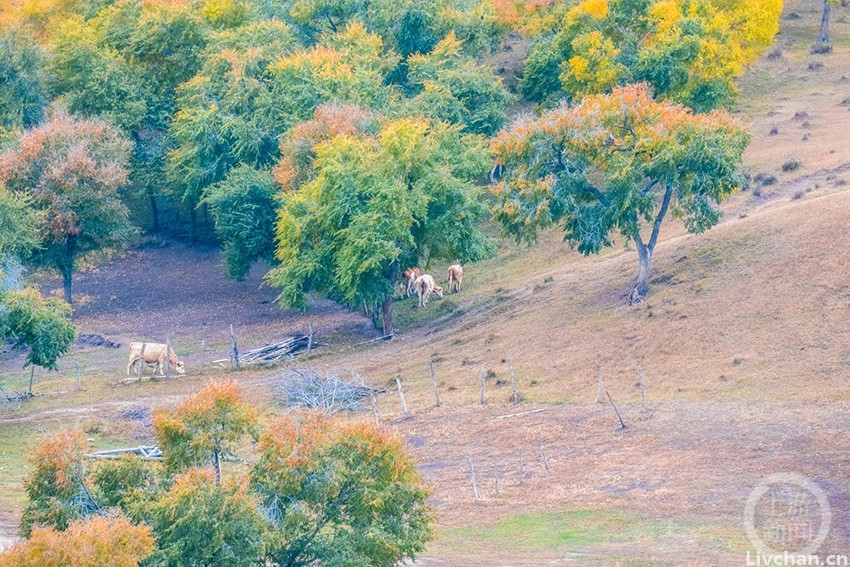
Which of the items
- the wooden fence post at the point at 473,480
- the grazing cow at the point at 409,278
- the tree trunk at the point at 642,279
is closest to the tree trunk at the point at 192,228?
the grazing cow at the point at 409,278

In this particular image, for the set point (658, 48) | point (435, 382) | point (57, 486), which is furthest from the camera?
point (658, 48)

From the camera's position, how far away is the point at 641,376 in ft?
125

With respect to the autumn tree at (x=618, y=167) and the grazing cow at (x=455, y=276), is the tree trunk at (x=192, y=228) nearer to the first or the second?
the grazing cow at (x=455, y=276)

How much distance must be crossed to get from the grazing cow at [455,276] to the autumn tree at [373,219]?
3.05 m

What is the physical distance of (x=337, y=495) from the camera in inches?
958

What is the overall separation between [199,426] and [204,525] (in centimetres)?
238

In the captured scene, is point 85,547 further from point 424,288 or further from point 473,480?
point 424,288

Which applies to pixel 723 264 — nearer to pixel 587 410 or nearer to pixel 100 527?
pixel 587 410

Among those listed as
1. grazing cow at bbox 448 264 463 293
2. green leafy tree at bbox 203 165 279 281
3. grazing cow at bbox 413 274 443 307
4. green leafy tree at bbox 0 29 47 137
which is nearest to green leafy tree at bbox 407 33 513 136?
grazing cow at bbox 448 264 463 293

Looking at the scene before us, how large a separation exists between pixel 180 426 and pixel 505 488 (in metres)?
11.6

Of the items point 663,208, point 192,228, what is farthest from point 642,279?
point 192,228

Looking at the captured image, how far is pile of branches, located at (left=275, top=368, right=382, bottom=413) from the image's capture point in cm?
4244

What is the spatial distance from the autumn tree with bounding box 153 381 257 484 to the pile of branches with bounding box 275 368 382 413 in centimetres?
1701

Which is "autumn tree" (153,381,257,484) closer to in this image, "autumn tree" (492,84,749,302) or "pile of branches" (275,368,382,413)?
"pile of branches" (275,368,382,413)
